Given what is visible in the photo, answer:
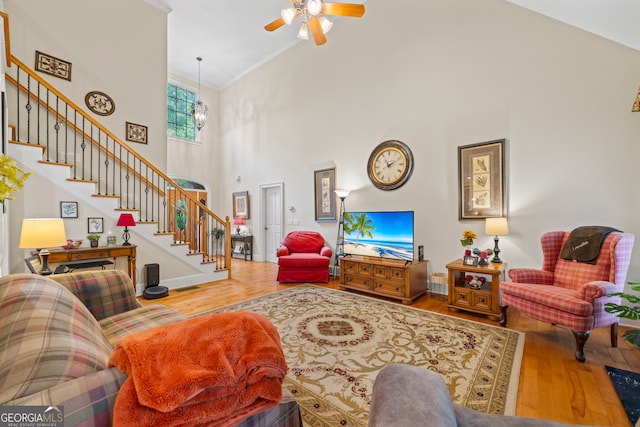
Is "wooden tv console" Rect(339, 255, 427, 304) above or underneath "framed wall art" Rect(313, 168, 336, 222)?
underneath

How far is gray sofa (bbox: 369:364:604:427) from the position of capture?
A: 731mm

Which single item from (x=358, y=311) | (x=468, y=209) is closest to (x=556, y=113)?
(x=468, y=209)

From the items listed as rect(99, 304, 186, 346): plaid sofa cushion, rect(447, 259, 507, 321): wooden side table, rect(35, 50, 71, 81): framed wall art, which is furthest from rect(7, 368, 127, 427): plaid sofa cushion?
rect(35, 50, 71, 81): framed wall art

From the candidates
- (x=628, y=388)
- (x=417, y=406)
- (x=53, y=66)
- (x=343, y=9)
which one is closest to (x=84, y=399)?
(x=417, y=406)

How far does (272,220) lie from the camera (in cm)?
674

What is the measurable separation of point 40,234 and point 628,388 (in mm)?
4650

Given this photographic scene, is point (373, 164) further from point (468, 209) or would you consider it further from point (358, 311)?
point (358, 311)

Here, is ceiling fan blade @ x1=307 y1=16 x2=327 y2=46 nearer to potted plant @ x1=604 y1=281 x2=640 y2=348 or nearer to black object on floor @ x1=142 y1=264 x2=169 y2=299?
potted plant @ x1=604 y1=281 x2=640 y2=348

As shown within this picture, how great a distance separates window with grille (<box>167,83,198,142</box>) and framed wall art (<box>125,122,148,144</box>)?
93.6 inches

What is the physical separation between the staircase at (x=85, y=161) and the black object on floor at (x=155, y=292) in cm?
42

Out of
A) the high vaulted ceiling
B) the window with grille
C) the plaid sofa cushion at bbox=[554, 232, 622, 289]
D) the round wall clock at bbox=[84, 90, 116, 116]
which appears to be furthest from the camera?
the window with grille

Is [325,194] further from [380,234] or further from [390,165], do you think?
[380,234]

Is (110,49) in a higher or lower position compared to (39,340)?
higher

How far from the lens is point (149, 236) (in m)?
4.26
